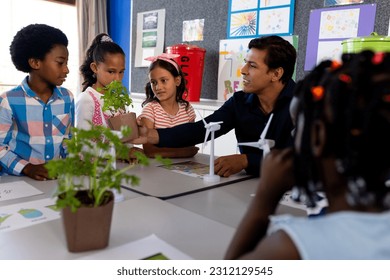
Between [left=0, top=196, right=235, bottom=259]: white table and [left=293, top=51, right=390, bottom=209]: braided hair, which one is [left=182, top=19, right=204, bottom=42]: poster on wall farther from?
[left=293, top=51, right=390, bottom=209]: braided hair

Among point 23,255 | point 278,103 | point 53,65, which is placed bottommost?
point 23,255

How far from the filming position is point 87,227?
63 cm

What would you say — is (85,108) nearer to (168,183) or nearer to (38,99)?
(38,99)

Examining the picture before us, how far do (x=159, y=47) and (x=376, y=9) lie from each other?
5.57ft

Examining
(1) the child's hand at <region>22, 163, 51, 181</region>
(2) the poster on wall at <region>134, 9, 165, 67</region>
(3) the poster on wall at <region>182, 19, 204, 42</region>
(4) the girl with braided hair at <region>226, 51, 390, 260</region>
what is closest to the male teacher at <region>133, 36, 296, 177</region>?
(1) the child's hand at <region>22, 163, 51, 181</region>

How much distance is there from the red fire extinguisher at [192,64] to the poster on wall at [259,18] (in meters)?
0.25

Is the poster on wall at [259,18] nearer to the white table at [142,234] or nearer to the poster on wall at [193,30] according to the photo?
the poster on wall at [193,30]

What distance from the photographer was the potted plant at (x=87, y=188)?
0.61 m

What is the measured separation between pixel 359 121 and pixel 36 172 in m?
0.94

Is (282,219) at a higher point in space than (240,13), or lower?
lower

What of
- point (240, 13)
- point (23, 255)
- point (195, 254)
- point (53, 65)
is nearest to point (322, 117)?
point (195, 254)

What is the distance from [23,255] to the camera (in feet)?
2.05

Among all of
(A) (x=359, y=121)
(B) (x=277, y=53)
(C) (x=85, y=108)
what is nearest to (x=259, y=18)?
(B) (x=277, y=53)

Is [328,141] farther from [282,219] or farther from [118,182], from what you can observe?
[118,182]
